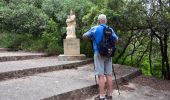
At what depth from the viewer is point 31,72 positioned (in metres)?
10.1

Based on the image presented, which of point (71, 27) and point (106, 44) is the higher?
point (71, 27)

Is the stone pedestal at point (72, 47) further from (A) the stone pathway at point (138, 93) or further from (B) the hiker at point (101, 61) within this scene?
(B) the hiker at point (101, 61)

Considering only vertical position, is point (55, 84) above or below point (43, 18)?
below

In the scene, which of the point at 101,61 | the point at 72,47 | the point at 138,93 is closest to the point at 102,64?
the point at 101,61

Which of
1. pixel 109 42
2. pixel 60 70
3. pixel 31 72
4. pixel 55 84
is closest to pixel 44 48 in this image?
pixel 60 70

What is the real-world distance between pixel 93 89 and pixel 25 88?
183 centimetres

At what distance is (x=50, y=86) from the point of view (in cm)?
849

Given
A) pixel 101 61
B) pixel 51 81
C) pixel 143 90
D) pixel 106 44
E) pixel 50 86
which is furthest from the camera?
pixel 143 90

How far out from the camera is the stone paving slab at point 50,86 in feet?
24.3

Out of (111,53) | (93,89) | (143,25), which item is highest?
(143,25)

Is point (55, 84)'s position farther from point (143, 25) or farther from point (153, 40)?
point (153, 40)

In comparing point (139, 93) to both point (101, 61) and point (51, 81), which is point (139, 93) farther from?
point (51, 81)

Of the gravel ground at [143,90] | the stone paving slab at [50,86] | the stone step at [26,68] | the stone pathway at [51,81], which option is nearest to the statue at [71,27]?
the stone step at [26,68]

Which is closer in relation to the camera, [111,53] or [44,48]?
[111,53]
